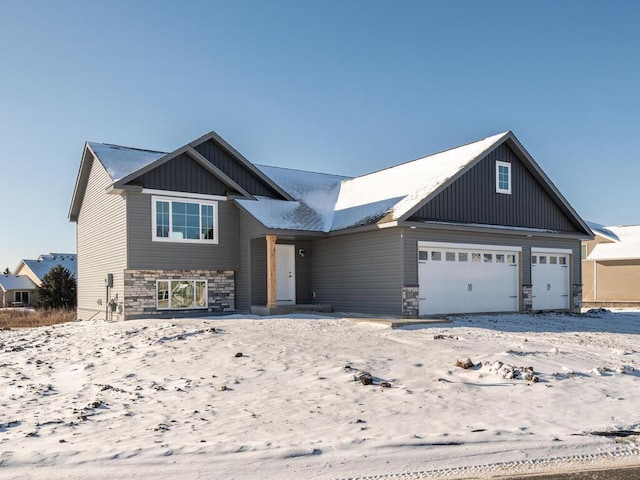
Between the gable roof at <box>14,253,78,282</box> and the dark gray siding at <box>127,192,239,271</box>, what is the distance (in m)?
36.0

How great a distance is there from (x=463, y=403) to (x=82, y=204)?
19.5 m

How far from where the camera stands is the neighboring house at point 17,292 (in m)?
51.3

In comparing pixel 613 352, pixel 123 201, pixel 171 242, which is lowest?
pixel 613 352

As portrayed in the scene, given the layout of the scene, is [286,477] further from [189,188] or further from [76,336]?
[189,188]

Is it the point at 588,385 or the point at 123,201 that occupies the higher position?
the point at 123,201

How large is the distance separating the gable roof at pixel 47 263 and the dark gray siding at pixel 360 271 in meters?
37.1

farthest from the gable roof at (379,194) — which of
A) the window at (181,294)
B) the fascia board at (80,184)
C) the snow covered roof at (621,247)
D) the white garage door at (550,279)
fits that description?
the snow covered roof at (621,247)

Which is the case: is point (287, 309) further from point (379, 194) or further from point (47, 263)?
point (47, 263)

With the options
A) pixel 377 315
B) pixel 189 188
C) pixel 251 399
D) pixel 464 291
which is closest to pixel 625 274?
pixel 464 291

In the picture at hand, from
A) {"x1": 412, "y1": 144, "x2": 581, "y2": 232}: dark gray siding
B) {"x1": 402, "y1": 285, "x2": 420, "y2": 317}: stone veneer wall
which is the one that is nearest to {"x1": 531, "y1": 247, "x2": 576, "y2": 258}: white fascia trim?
{"x1": 412, "y1": 144, "x2": 581, "y2": 232}: dark gray siding

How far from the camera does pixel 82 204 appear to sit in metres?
23.5

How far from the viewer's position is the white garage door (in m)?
21.1

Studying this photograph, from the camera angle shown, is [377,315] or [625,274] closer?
[377,315]

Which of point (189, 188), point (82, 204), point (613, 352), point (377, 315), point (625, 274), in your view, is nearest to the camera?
point (613, 352)
